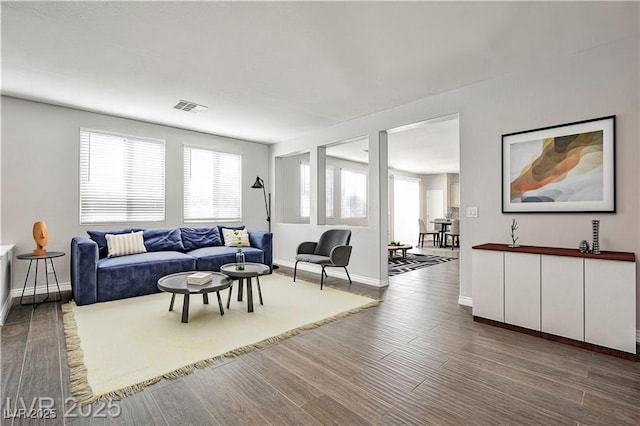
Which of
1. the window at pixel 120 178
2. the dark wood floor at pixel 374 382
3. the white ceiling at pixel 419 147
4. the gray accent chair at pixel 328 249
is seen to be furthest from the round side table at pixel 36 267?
the white ceiling at pixel 419 147

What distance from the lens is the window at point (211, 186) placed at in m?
5.78

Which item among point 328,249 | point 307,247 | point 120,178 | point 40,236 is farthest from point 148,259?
point 328,249

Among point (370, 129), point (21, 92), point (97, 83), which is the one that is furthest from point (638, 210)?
point (21, 92)

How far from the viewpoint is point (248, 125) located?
17.7 feet

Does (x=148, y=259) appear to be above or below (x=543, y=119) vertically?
below

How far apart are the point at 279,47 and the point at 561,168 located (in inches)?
116

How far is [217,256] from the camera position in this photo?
190 inches

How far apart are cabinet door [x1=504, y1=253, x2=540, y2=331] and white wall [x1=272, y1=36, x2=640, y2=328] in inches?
16.6

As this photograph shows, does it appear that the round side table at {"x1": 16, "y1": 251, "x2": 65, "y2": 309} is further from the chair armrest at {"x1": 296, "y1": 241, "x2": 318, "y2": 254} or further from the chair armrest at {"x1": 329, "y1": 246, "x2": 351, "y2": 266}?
the chair armrest at {"x1": 329, "y1": 246, "x2": 351, "y2": 266}

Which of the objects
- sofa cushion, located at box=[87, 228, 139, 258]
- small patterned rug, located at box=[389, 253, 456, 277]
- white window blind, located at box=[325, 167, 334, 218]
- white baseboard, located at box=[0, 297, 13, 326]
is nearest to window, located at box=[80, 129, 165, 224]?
sofa cushion, located at box=[87, 228, 139, 258]

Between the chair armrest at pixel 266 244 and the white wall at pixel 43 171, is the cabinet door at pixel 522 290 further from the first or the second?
the white wall at pixel 43 171

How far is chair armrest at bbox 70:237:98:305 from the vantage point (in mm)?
3674

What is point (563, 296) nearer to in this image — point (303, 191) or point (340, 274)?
point (340, 274)

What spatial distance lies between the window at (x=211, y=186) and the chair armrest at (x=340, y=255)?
109 inches
